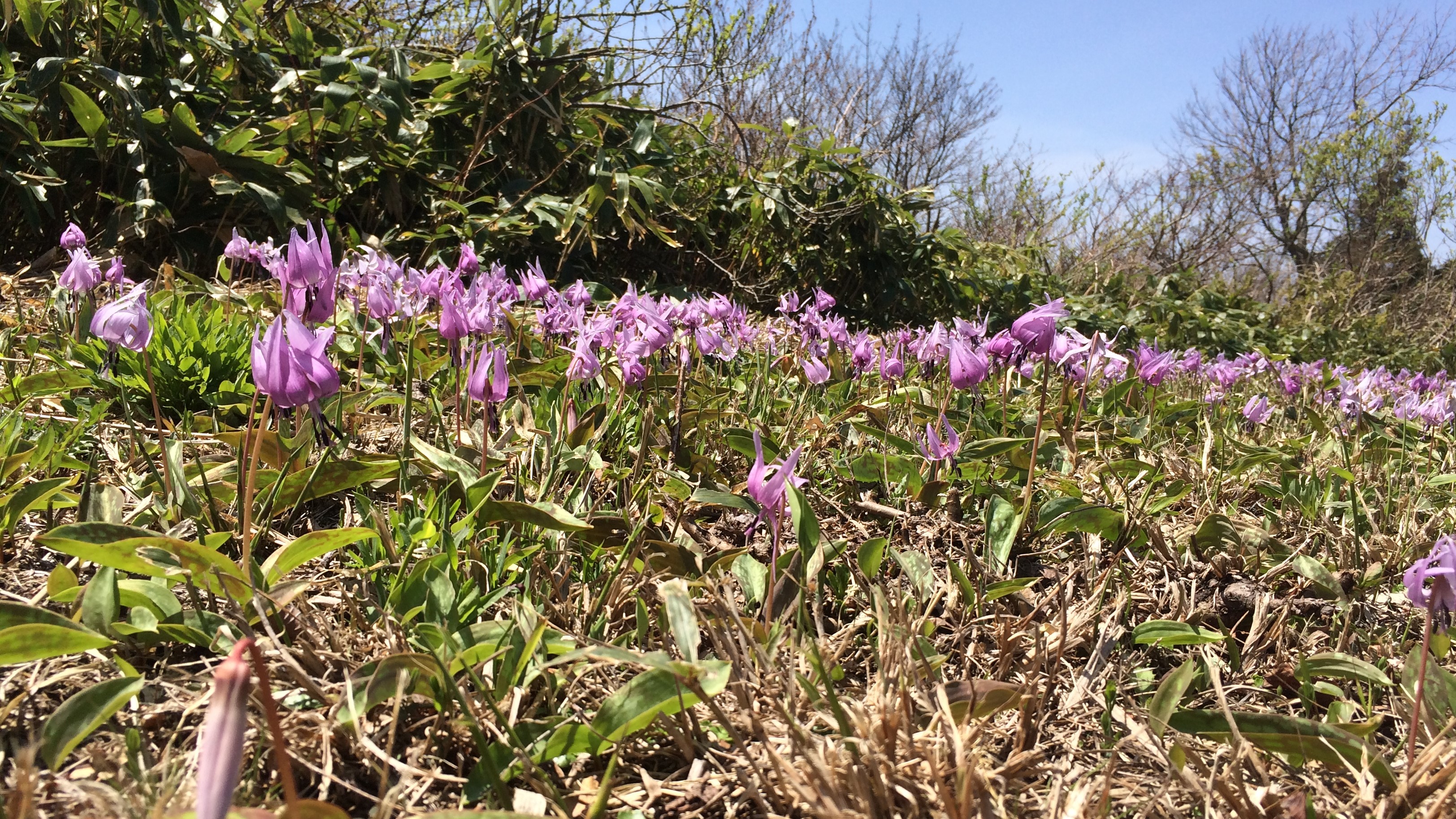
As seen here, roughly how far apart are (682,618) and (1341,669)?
3.34ft

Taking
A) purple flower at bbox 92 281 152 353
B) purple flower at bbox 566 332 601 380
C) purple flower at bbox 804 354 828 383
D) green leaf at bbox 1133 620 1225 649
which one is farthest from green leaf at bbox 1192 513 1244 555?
purple flower at bbox 92 281 152 353

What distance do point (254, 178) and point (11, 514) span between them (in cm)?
334

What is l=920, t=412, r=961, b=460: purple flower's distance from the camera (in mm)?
1769

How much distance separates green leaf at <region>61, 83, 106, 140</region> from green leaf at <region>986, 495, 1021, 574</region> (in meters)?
4.08

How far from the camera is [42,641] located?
3.07 feet

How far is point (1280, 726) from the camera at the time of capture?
107 cm

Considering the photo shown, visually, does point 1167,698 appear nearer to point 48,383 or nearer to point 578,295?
point 578,295

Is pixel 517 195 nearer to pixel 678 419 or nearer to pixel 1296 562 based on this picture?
pixel 678 419

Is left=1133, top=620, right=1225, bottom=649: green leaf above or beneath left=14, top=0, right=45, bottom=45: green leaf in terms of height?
beneath

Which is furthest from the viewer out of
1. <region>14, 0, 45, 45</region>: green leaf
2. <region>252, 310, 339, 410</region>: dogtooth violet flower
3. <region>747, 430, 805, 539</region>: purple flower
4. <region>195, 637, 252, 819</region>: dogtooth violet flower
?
<region>14, 0, 45, 45</region>: green leaf

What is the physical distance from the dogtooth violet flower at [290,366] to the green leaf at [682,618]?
53 centimetres

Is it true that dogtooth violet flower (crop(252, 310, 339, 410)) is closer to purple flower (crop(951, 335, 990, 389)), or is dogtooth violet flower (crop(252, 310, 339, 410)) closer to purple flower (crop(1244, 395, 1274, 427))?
purple flower (crop(951, 335, 990, 389))

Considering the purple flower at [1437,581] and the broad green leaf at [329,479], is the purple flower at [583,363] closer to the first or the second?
the broad green leaf at [329,479]

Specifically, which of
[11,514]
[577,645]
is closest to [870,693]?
[577,645]
